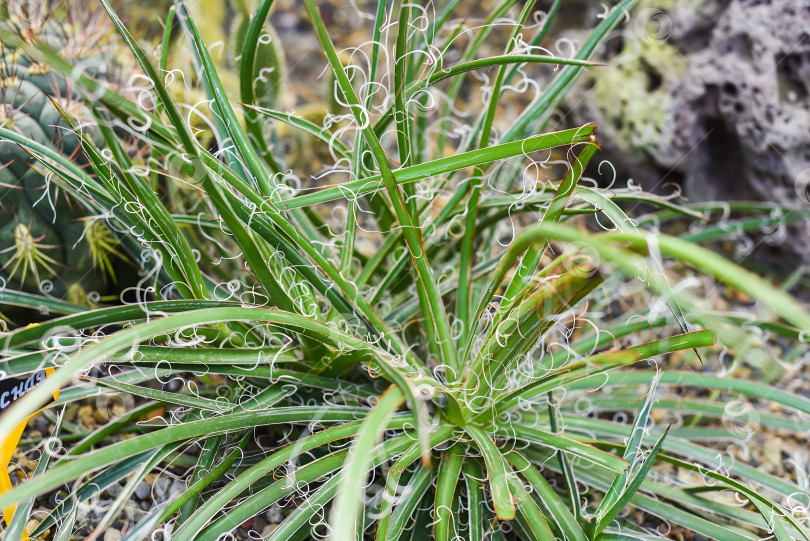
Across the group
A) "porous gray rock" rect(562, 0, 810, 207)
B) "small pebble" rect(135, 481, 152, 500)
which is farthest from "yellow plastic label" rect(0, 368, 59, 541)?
"porous gray rock" rect(562, 0, 810, 207)

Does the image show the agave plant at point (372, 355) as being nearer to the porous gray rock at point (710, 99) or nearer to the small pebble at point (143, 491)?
the small pebble at point (143, 491)

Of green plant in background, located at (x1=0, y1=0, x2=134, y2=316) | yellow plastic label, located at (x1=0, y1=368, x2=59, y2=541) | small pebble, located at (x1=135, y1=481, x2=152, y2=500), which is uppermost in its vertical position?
green plant in background, located at (x1=0, y1=0, x2=134, y2=316)

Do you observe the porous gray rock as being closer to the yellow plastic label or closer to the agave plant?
the agave plant

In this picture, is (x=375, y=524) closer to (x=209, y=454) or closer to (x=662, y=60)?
(x=209, y=454)

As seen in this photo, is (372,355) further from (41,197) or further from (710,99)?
(710,99)

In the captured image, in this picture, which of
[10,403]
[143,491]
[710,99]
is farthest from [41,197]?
[710,99]

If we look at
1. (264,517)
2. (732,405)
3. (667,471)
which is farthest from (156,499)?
(732,405)
